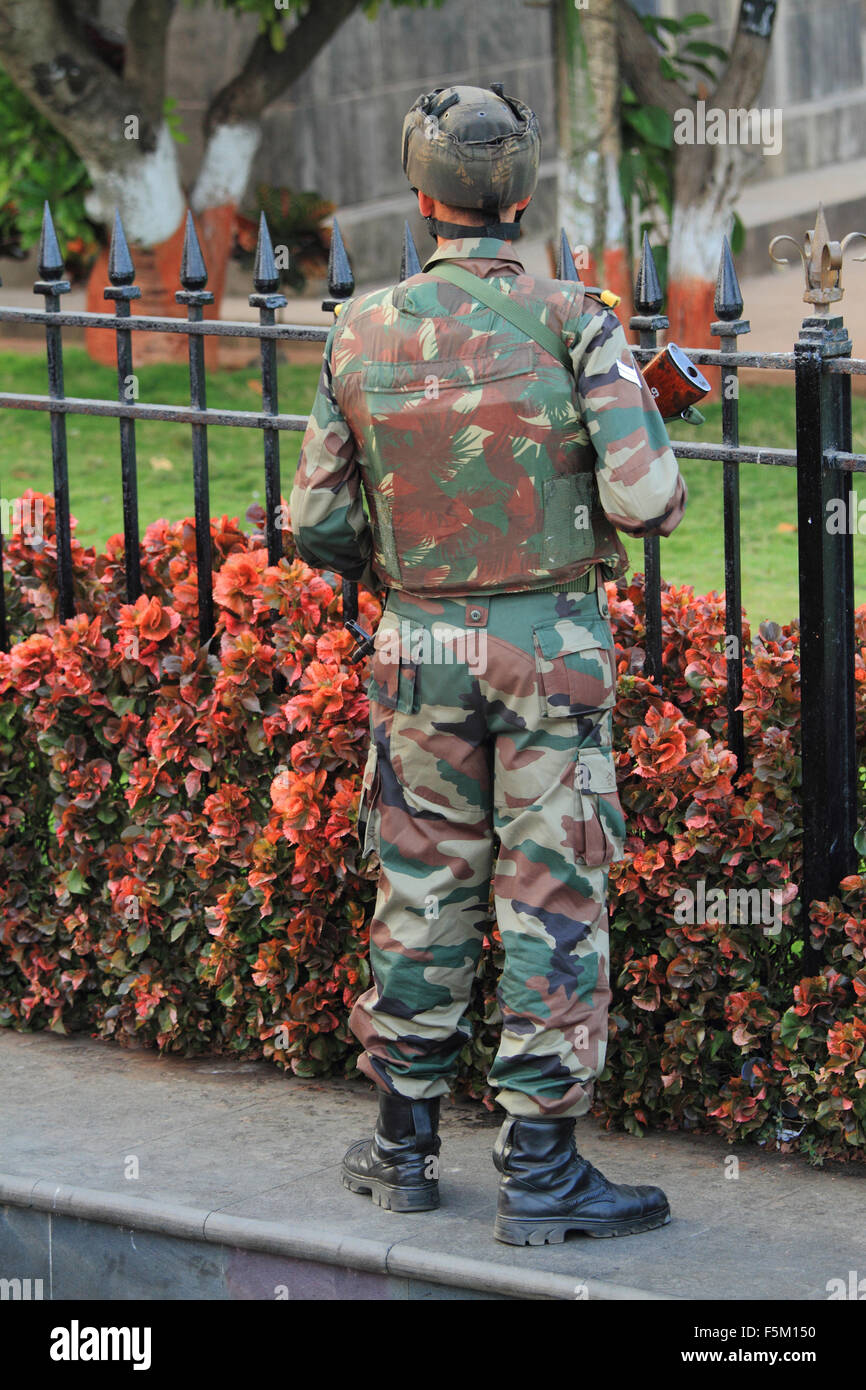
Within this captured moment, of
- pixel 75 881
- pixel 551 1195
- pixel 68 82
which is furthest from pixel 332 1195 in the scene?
pixel 68 82

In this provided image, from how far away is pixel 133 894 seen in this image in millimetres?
4754

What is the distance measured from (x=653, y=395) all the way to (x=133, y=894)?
1833 millimetres

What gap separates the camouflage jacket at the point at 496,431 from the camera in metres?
3.51

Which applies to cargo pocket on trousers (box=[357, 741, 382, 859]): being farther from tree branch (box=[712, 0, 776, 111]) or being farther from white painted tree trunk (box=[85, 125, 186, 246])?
white painted tree trunk (box=[85, 125, 186, 246])

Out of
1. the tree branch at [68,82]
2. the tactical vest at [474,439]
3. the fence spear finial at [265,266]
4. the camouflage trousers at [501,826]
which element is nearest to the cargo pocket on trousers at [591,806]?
the camouflage trousers at [501,826]

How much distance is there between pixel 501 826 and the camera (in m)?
3.73

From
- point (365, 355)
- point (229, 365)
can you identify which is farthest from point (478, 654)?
point (229, 365)

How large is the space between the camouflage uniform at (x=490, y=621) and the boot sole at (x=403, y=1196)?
0.63ft

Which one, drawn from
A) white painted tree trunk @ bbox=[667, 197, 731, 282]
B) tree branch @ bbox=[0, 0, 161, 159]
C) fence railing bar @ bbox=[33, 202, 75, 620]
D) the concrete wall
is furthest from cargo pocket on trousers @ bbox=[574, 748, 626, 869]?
the concrete wall

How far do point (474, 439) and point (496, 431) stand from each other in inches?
1.7

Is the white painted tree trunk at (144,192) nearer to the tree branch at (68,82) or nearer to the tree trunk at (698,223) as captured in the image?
the tree branch at (68,82)

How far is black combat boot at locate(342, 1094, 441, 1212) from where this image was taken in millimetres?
3879

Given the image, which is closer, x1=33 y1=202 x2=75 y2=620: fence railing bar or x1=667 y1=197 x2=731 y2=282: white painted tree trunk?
x1=33 y1=202 x2=75 y2=620: fence railing bar

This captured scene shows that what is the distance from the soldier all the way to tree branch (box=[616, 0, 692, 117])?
9030 millimetres
